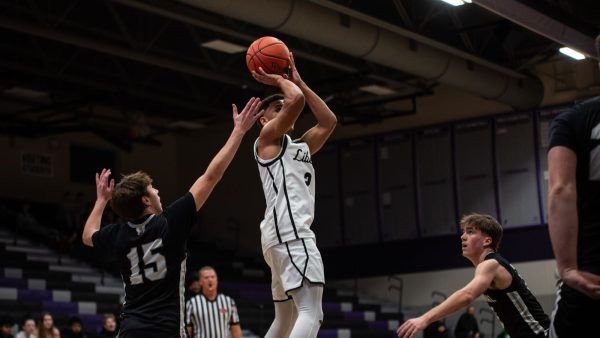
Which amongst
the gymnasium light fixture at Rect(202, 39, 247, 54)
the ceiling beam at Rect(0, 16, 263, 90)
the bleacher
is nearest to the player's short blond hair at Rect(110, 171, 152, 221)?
the bleacher

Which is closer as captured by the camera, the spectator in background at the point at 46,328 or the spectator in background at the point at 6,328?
the spectator in background at the point at 46,328

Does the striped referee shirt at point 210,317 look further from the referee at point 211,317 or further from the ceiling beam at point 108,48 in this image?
the ceiling beam at point 108,48

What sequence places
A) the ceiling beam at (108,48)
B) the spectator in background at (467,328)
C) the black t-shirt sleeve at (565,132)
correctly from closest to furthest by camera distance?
the black t-shirt sleeve at (565,132) < the ceiling beam at (108,48) < the spectator in background at (467,328)

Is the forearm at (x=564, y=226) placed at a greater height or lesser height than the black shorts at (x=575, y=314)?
greater

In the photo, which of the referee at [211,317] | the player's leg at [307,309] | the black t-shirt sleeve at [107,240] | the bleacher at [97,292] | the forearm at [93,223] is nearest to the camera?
the black t-shirt sleeve at [107,240]

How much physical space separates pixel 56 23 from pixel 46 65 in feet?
9.69

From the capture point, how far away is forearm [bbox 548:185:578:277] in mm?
3566

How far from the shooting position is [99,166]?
23.9 meters

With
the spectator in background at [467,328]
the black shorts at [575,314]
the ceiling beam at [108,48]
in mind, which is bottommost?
the spectator in background at [467,328]

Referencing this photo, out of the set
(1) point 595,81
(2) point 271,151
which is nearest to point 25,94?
(1) point 595,81

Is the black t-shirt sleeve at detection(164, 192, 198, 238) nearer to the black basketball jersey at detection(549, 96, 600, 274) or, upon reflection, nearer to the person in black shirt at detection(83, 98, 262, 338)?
the person in black shirt at detection(83, 98, 262, 338)

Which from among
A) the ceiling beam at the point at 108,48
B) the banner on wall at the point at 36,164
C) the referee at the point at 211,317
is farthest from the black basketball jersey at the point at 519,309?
the banner on wall at the point at 36,164

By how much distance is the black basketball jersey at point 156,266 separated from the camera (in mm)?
4965

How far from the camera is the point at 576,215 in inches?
141
